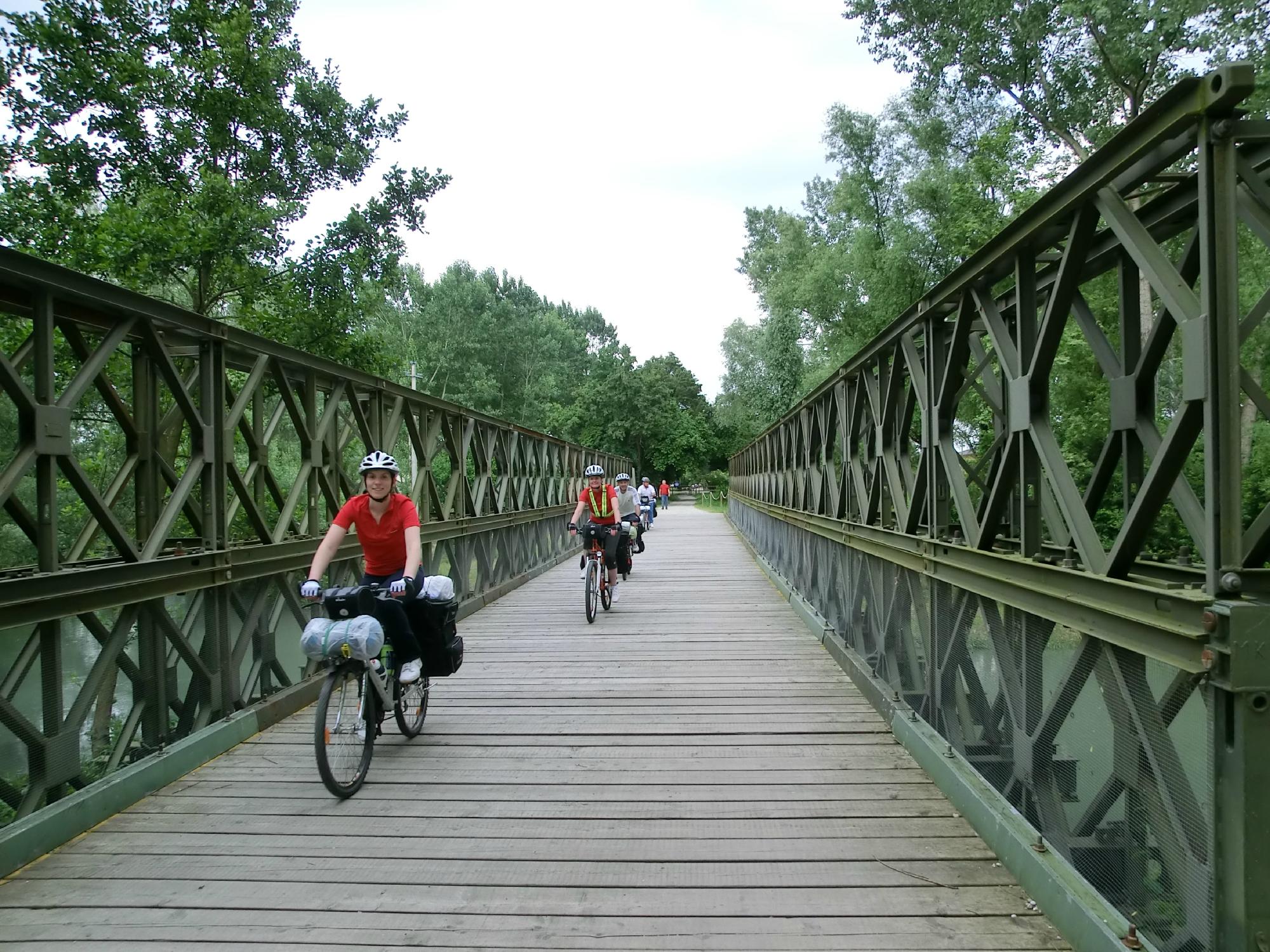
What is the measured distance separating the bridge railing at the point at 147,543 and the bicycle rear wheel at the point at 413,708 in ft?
3.33

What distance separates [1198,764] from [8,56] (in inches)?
782

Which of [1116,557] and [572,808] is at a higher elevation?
[1116,557]

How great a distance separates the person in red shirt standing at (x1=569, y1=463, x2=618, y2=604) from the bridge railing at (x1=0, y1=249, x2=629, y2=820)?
292 centimetres

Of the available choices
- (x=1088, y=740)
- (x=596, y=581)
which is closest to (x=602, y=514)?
(x=596, y=581)

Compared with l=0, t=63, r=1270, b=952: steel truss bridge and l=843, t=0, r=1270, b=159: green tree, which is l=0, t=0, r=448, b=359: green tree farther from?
l=843, t=0, r=1270, b=159: green tree

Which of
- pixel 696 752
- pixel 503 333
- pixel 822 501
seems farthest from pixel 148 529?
pixel 503 333

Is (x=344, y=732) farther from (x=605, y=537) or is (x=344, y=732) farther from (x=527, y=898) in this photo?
(x=605, y=537)

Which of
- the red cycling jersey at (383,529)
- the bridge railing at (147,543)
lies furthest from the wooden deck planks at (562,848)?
the red cycling jersey at (383,529)

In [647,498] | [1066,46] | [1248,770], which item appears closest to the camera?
[1248,770]

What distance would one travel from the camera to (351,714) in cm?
466

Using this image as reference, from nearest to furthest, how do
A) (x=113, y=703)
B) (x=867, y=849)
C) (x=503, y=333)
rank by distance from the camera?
(x=867, y=849) < (x=113, y=703) < (x=503, y=333)

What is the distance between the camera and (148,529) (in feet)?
17.2

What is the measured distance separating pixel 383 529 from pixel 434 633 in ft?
2.24

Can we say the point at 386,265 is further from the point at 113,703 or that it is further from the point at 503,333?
the point at 503,333
